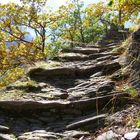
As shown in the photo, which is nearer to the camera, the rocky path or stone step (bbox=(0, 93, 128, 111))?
the rocky path

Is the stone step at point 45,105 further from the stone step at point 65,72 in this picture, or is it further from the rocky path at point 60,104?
the stone step at point 65,72

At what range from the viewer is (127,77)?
8789mm

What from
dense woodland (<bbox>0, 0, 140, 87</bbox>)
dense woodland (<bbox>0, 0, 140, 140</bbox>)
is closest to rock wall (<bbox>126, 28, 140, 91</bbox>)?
dense woodland (<bbox>0, 0, 140, 140</bbox>)

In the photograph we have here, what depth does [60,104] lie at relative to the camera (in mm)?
8336

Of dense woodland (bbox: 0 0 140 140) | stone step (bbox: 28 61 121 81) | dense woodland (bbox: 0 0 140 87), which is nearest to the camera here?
dense woodland (bbox: 0 0 140 140)

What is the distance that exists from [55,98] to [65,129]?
55.1 inches

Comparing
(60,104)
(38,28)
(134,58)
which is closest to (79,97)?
(60,104)

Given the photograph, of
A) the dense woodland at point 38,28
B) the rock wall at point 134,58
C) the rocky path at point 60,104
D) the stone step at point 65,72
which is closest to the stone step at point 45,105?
the rocky path at point 60,104

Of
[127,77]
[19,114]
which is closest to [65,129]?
[19,114]

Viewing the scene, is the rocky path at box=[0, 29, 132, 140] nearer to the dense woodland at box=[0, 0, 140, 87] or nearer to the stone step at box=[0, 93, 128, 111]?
the stone step at box=[0, 93, 128, 111]

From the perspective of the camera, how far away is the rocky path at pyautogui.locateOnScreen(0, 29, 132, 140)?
7438mm

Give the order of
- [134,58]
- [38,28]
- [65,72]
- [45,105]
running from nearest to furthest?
1. [45,105]
2. [134,58]
3. [65,72]
4. [38,28]

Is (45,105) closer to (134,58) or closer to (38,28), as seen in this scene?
(134,58)

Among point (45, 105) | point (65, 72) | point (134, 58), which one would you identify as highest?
point (134, 58)
